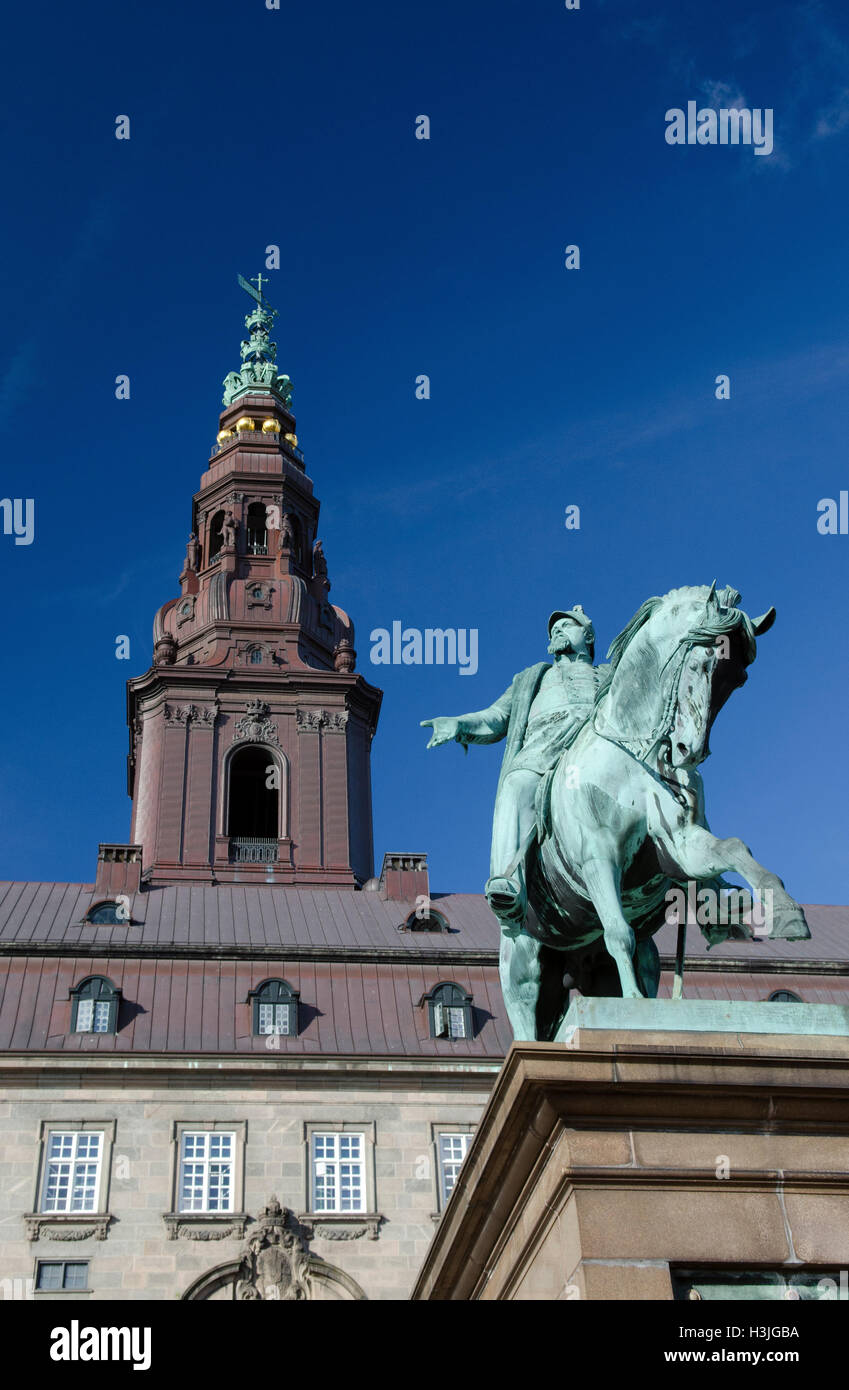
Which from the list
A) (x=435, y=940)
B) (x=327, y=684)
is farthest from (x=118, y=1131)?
(x=327, y=684)

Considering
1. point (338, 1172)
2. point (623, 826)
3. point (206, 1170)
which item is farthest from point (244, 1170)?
point (623, 826)

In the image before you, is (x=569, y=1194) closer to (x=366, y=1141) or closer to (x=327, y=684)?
(x=366, y=1141)

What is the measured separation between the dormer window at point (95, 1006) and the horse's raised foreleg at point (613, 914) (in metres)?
27.5

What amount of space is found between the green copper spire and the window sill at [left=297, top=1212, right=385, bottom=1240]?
4318 cm

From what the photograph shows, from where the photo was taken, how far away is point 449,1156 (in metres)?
33.5

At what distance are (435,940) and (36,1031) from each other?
11.2 metres

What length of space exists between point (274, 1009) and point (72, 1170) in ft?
20.5

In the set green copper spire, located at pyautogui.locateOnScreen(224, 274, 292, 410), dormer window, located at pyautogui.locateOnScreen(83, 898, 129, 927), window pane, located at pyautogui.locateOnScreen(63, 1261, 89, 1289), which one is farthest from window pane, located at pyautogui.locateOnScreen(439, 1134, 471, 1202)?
green copper spire, located at pyautogui.locateOnScreen(224, 274, 292, 410)

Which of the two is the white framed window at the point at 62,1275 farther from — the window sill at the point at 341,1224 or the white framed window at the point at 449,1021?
the white framed window at the point at 449,1021

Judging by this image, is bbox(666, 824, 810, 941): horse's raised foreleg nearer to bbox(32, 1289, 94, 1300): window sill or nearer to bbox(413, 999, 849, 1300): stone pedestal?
bbox(413, 999, 849, 1300): stone pedestal

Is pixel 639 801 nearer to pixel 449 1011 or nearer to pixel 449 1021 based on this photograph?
pixel 449 1021

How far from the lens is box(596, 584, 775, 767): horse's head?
32.5ft

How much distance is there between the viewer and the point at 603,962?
1102 cm

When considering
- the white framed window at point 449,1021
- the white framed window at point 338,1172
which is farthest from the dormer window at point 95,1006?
the white framed window at point 449,1021
